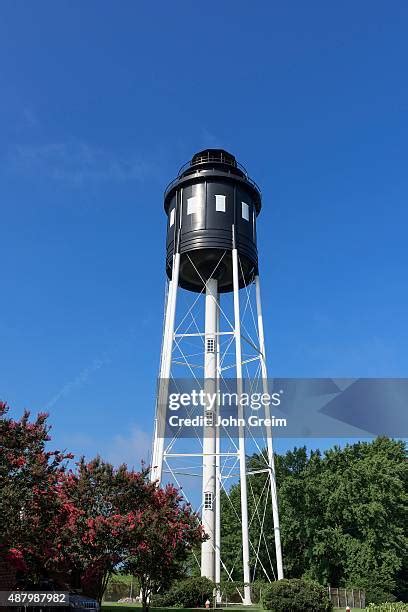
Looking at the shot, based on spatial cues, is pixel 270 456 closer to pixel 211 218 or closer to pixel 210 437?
pixel 210 437

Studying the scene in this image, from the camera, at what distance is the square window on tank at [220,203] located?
3190 centimetres

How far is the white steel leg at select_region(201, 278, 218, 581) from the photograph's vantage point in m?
29.4

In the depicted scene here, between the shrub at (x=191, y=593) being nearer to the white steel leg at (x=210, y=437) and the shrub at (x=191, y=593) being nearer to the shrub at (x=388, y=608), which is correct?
the white steel leg at (x=210, y=437)

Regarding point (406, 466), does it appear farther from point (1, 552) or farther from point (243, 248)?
point (1, 552)

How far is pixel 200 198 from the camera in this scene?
106 ft

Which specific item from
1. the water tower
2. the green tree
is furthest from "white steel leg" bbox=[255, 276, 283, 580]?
the green tree

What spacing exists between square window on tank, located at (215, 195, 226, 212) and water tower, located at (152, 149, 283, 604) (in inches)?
1.6

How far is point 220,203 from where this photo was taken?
32.1m

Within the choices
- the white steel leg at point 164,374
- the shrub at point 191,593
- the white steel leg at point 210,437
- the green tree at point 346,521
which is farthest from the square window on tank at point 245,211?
the shrub at point 191,593

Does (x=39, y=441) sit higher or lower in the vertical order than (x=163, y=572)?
higher

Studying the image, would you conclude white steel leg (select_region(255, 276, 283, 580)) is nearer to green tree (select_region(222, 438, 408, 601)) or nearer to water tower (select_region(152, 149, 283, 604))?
water tower (select_region(152, 149, 283, 604))

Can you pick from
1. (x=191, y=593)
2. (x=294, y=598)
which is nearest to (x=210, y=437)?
(x=191, y=593)

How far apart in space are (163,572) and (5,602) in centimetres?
562

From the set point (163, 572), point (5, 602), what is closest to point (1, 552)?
point (5, 602)
